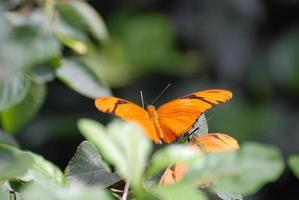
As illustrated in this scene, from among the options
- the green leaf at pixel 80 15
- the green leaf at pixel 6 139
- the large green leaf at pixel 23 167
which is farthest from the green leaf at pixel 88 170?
the green leaf at pixel 80 15

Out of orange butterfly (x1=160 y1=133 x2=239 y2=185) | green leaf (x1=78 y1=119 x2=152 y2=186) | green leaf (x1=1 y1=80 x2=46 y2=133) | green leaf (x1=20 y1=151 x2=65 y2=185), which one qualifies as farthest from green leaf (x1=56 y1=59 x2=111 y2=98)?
green leaf (x1=78 y1=119 x2=152 y2=186)

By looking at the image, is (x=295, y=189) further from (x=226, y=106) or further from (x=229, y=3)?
(x=229, y=3)

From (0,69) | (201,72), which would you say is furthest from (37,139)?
(0,69)

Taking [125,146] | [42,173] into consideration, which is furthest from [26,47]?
[125,146]

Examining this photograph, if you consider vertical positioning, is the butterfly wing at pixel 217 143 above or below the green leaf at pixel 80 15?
above

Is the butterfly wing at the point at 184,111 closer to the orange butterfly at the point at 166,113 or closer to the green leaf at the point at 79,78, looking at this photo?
the orange butterfly at the point at 166,113

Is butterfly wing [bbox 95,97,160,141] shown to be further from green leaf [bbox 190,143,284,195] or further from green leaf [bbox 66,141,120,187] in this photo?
green leaf [bbox 190,143,284,195]
